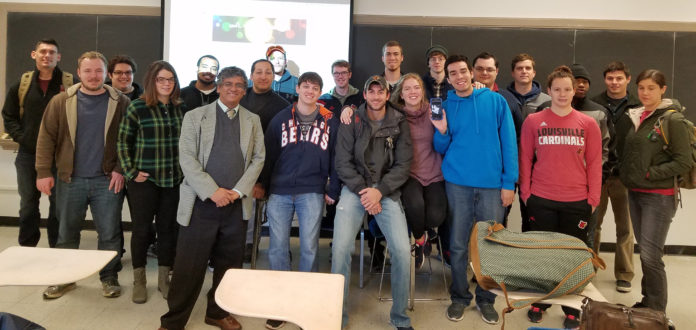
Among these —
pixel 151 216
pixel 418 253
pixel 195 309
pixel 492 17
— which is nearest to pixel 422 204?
pixel 418 253

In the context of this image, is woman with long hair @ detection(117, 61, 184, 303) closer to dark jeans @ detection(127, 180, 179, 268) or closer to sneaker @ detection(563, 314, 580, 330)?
dark jeans @ detection(127, 180, 179, 268)

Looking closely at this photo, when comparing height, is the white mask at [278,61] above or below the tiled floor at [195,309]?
above

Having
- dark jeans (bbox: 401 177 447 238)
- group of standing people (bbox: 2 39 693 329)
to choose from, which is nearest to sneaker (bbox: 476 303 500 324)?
group of standing people (bbox: 2 39 693 329)

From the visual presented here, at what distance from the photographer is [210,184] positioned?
2391 millimetres

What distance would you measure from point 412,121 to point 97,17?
3.59m

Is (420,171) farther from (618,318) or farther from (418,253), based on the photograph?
(618,318)


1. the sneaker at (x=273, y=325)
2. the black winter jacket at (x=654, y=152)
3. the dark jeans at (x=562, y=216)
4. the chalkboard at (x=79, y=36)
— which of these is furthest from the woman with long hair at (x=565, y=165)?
the chalkboard at (x=79, y=36)

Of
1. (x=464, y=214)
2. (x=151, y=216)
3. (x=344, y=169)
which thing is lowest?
(x=151, y=216)

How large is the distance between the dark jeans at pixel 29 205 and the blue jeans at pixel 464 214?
3.00 m

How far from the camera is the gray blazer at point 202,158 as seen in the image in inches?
94.5

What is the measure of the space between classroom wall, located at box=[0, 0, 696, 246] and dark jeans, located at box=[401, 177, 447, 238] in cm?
192

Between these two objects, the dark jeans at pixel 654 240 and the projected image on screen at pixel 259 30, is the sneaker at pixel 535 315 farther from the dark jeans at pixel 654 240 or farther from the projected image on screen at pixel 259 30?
the projected image on screen at pixel 259 30

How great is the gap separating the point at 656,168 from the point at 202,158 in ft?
9.05

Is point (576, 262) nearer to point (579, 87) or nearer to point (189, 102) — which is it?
point (579, 87)
